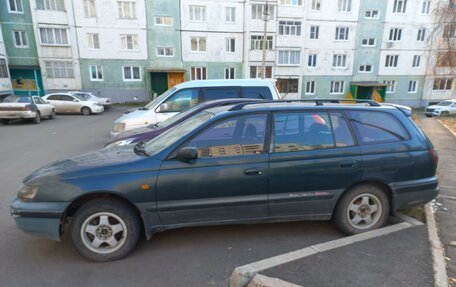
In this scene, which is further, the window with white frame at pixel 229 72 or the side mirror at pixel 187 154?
the window with white frame at pixel 229 72

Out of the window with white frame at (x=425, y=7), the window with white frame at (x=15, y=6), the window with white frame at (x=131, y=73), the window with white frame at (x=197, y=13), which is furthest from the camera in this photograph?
the window with white frame at (x=425, y=7)

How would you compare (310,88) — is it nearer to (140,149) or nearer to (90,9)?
(90,9)

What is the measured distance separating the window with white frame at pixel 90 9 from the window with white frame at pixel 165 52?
20.8ft

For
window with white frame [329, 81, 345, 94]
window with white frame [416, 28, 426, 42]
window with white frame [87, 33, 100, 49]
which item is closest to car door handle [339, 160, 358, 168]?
window with white frame [87, 33, 100, 49]

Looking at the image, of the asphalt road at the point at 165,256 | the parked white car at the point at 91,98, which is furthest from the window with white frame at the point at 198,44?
the asphalt road at the point at 165,256

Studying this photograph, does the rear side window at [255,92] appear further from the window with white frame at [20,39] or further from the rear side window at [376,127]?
the window with white frame at [20,39]

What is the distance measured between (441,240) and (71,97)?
21.6 m

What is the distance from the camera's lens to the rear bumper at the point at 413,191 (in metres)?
3.35

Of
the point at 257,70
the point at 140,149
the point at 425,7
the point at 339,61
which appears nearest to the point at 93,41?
the point at 257,70

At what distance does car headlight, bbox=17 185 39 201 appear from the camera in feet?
9.20

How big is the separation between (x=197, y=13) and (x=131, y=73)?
8.76 metres

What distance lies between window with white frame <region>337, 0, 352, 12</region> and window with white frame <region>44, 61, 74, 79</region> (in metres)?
27.9

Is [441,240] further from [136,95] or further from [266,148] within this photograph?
[136,95]

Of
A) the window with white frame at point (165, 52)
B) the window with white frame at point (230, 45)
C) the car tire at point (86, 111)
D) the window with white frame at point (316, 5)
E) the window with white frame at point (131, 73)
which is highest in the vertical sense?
the window with white frame at point (316, 5)
